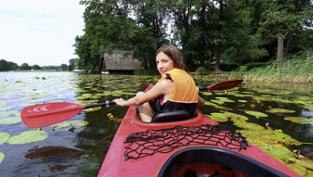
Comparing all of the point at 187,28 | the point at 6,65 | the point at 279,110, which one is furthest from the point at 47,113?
the point at 6,65

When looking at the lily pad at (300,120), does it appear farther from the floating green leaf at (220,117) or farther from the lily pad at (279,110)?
the floating green leaf at (220,117)

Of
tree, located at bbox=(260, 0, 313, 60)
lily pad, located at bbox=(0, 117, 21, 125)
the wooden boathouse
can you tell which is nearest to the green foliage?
the wooden boathouse

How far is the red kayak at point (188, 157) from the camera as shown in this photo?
193 centimetres

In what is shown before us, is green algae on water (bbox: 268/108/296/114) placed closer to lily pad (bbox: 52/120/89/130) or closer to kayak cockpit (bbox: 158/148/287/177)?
lily pad (bbox: 52/120/89/130)

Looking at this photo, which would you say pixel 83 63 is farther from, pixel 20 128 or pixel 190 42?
pixel 20 128

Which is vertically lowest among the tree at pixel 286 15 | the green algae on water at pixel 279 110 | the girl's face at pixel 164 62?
the green algae on water at pixel 279 110

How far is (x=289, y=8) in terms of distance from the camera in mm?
19453

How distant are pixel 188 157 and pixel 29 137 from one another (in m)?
3.19

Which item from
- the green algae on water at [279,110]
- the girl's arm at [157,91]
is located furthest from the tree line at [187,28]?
the girl's arm at [157,91]

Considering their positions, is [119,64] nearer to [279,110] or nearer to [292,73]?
[292,73]

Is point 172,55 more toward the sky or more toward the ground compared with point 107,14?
more toward the ground

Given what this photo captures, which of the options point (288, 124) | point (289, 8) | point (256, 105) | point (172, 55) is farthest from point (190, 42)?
point (172, 55)

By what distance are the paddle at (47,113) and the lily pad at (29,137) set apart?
22 centimetres

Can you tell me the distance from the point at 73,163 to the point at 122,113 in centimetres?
303
